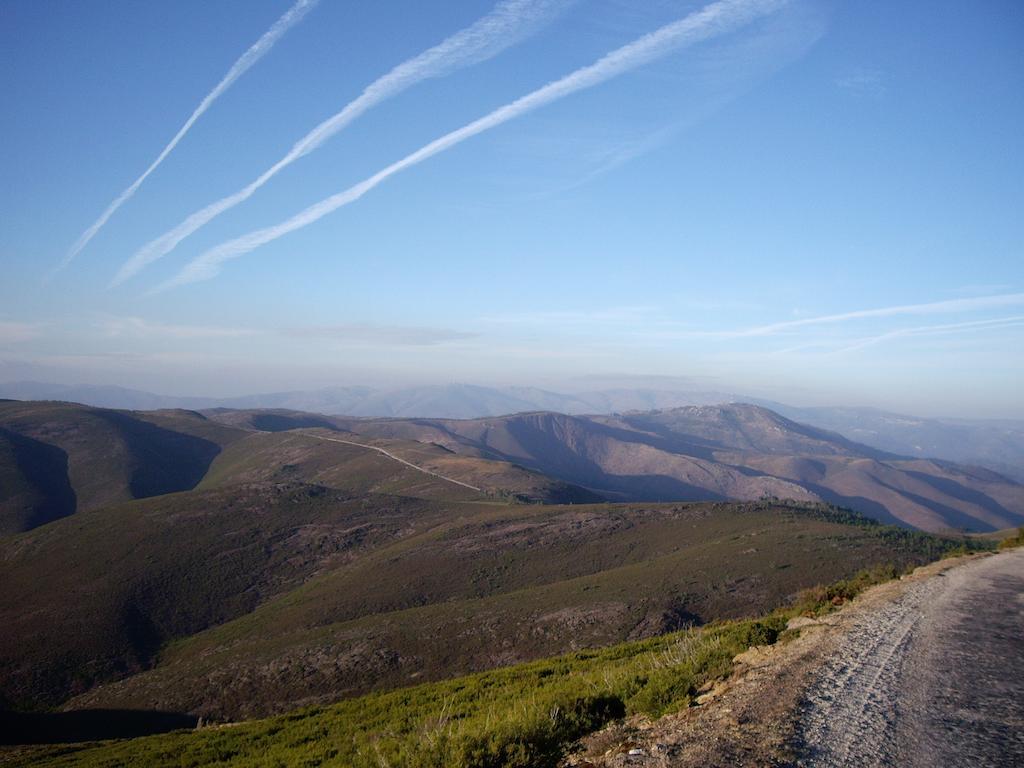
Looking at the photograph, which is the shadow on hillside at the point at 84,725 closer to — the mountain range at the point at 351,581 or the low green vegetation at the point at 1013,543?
the mountain range at the point at 351,581

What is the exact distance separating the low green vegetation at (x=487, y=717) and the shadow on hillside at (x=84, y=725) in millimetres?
9451

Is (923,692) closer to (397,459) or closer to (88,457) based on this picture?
(397,459)

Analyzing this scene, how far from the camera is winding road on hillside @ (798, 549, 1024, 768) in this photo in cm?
688

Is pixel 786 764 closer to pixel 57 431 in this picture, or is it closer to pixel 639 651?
pixel 639 651

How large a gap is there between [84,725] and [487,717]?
33.7 m

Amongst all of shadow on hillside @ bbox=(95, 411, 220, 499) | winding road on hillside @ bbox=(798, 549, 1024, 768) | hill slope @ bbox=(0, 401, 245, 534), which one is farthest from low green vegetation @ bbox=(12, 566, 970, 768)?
shadow on hillside @ bbox=(95, 411, 220, 499)

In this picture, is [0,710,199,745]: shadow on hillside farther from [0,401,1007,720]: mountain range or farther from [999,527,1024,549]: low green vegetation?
[999,527,1024,549]: low green vegetation

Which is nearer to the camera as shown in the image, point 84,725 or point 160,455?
point 84,725

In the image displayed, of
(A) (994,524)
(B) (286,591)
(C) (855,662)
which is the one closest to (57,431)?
(B) (286,591)

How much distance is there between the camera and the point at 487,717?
33.4ft

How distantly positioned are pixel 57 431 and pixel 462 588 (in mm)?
142931

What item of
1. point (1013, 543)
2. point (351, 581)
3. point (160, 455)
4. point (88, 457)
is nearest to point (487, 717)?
point (1013, 543)

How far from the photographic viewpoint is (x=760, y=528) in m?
58.4

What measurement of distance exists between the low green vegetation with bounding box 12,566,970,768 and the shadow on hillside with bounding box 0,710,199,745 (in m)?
9.45
